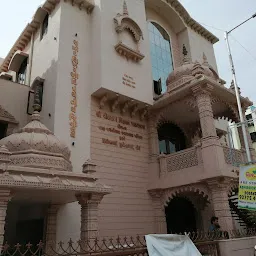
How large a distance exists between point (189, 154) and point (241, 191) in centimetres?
393

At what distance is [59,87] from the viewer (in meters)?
10.8

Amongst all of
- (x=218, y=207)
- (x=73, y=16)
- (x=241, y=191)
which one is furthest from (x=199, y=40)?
(x=241, y=191)

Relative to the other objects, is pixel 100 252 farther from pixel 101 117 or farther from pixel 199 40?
pixel 199 40

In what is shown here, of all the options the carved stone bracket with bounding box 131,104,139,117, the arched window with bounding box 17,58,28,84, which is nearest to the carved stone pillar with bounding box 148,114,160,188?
the carved stone bracket with bounding box 131,104,139,117

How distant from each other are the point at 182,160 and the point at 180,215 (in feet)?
12.2

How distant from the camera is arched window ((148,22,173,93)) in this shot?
50.7ft

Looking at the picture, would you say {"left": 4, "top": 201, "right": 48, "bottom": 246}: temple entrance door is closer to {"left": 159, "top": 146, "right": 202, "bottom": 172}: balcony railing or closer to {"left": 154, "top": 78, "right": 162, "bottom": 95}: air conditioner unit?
{"left": 159, "top": 146, "right": 202, "bottom": 172}: balcony railing

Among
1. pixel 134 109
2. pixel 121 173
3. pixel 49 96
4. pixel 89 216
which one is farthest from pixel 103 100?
pixel 89 216

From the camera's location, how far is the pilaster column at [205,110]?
1030cm

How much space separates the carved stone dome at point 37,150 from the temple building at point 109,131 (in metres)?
0.03

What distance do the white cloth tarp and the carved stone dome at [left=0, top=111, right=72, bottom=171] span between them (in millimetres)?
3710

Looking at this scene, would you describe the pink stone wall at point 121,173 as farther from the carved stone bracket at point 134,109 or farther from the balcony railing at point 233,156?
the balcony railing at point 233,156

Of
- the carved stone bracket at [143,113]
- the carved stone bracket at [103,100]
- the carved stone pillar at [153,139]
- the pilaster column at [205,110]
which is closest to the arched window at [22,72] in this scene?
the carved stone bracket at [103,100]

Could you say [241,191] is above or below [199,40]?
below
